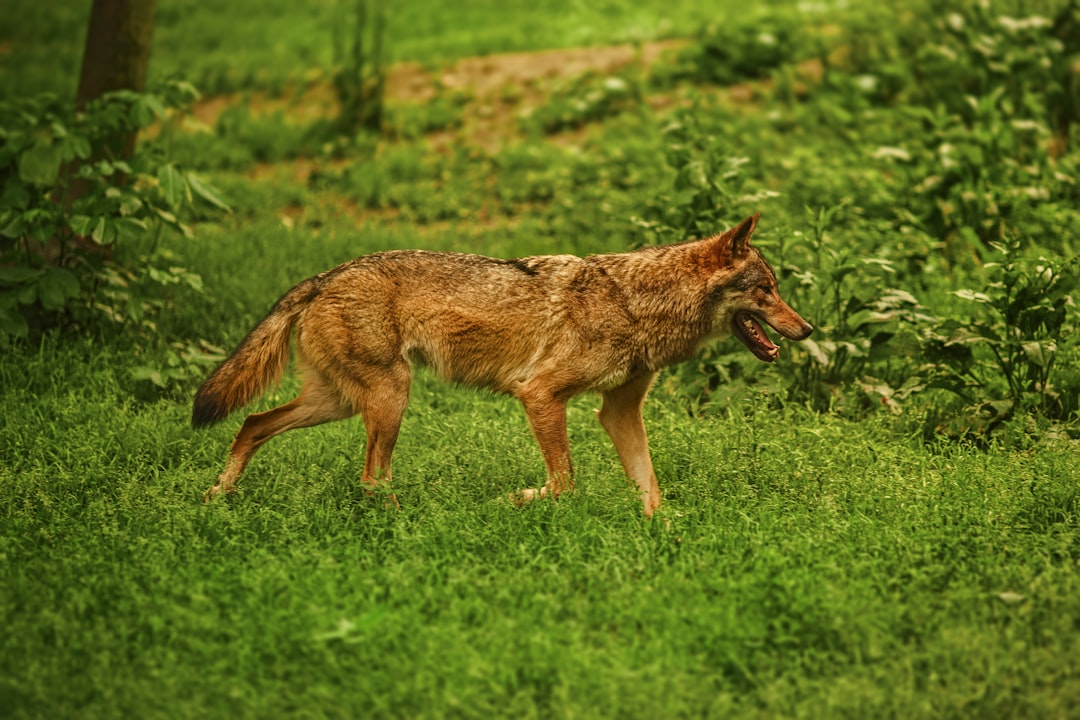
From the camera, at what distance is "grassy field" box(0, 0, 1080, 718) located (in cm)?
487

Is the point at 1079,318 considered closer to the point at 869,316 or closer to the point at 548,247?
the point at 869,316

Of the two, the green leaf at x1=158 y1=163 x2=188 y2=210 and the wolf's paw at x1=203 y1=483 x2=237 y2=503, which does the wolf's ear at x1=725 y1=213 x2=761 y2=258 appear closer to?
the wolf's paw at x1=203 y1=483 x2=237 y2=503

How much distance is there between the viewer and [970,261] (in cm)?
1004

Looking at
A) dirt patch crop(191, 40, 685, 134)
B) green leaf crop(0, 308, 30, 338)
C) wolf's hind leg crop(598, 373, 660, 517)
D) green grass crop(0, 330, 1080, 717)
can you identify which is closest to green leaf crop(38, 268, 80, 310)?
green leaf crop(0, 308, 30, 338)

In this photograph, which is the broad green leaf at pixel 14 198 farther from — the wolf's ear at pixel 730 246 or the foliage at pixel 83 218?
the wolf's ear at pixel 730 246

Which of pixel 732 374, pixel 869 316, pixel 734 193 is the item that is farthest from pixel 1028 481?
pixel 734 193

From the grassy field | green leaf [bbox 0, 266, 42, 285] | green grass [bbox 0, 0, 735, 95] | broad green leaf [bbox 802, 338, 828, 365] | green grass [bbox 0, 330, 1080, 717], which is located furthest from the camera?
green grass [bbox 0, 0, 735, 95]

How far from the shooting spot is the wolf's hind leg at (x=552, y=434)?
21.3 ft

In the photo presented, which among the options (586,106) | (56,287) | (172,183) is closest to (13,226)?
(56,287)

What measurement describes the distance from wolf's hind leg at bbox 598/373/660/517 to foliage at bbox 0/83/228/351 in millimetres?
3429

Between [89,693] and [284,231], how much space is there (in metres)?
6.94

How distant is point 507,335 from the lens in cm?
664

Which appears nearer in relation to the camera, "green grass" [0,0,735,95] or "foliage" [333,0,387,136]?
"foliage" [333,0,387,136]

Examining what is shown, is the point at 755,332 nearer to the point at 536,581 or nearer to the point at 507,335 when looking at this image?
the point at 507,335
